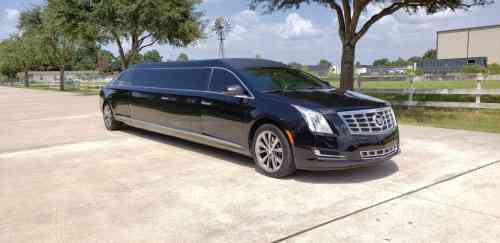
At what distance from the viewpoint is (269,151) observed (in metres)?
5.47

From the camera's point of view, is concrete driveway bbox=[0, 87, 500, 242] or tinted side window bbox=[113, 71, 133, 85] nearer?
concrete driveway bbox=[0, 87, 500, 242]

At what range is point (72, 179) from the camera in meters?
5.50

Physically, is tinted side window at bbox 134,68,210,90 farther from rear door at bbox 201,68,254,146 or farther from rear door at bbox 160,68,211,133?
rear door at bbox 201,68,254,146

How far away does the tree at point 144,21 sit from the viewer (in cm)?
2325

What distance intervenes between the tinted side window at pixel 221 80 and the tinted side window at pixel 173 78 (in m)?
0.19

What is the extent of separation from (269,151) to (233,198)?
1.05 meters

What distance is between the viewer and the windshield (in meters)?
5.96

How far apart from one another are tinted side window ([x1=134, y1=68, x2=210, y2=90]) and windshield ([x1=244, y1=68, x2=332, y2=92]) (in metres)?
0.91

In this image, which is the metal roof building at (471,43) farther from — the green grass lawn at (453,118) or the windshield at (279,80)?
the windshield at (279,80)

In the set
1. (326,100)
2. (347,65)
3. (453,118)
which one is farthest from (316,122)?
(347,65)

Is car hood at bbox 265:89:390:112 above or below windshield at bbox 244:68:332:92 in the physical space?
below

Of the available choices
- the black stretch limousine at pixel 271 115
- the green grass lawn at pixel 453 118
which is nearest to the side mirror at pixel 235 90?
the black stretch limousine at pixel 271 115

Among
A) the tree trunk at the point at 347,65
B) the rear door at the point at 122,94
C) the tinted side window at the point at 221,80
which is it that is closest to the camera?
the tinted side window at the point at 221,80

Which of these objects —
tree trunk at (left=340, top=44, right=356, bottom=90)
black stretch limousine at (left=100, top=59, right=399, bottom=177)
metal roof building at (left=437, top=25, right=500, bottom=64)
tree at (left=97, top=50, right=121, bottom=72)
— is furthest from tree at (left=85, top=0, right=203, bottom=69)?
metal roof building at (left=437, top=25, right=500, bottom=64)
